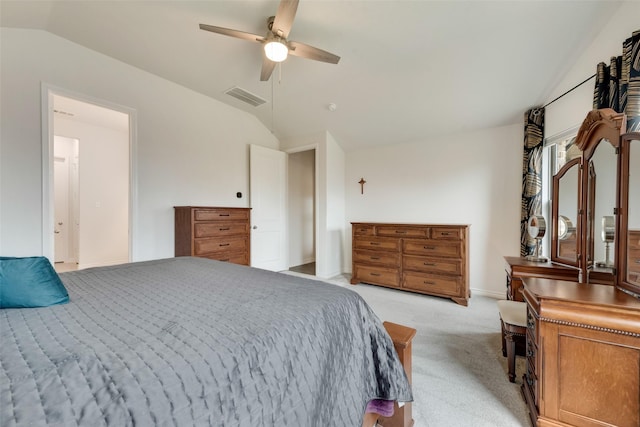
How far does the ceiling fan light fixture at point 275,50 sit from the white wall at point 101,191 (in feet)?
13.3

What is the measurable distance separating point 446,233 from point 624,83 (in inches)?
77.4

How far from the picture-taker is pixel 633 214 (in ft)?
4.36

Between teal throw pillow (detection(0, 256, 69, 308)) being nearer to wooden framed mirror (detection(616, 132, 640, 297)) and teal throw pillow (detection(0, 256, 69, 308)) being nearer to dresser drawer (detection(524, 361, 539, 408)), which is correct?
dresser drawer (detection(524, 361, 539, 408))

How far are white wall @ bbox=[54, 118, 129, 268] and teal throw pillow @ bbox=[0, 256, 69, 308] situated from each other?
14.1 ft

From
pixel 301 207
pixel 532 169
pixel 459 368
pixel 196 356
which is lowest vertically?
pixel 459 368

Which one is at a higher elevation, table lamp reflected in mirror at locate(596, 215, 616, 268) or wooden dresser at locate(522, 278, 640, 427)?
table lamp reflected in mirror at locate(596, 215, 616, 268)

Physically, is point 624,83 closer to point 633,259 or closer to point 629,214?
point 629,214

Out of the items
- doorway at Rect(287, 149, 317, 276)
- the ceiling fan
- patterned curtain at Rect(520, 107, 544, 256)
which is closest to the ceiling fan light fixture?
the ceiling fan

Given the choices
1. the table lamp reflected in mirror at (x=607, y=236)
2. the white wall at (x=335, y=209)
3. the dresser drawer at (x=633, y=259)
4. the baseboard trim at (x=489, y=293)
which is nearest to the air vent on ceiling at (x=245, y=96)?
the white wall at (x=335, y=209)

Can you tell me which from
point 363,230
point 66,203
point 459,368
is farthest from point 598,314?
point 66,203

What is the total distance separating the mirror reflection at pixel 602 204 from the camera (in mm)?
1521

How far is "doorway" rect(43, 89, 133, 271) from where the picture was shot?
15.4ft

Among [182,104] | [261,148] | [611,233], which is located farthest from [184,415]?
[261,148]

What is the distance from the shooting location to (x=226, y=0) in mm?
2168
